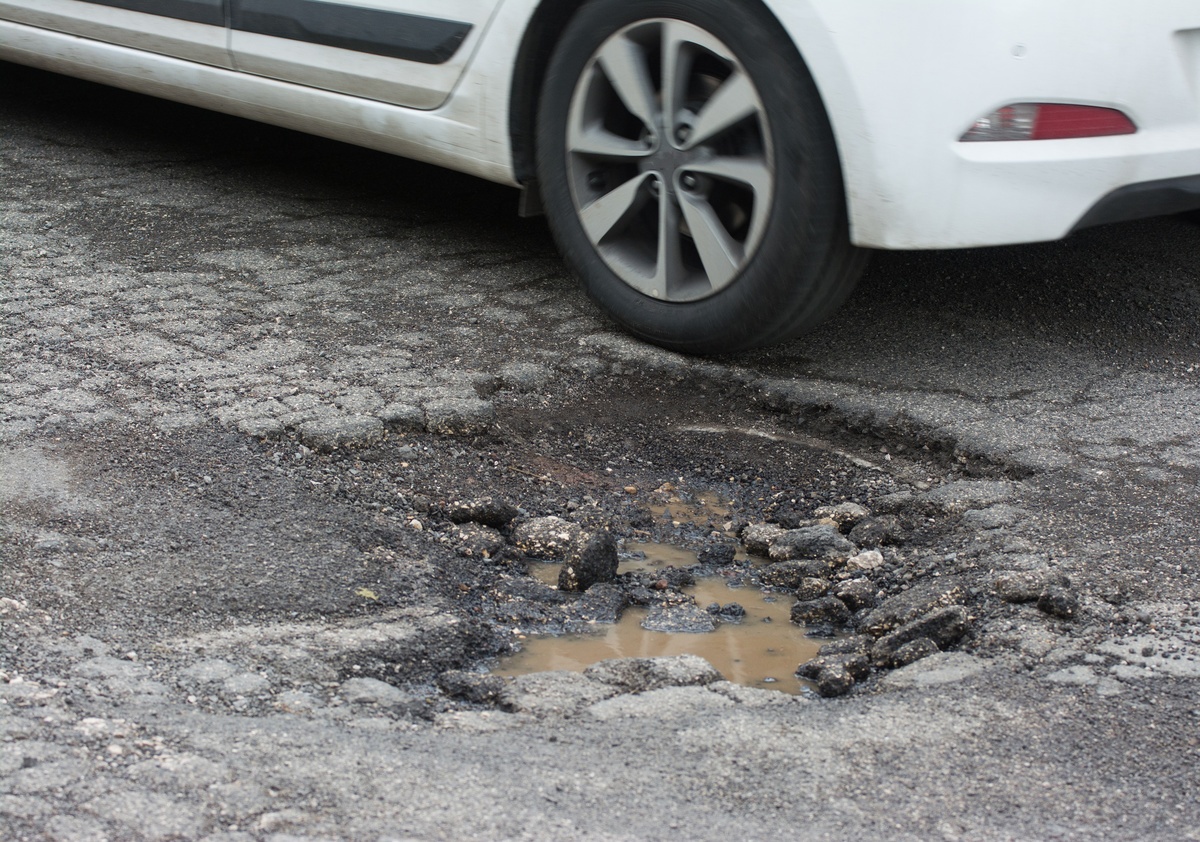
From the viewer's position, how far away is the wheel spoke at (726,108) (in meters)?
2.97

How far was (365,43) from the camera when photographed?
353cm

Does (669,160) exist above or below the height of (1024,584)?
above

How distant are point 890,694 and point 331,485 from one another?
49.7 inches

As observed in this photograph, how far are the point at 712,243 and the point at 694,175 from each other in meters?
0.18

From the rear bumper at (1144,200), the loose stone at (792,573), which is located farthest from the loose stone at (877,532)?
the rear bumper at (1144,200)

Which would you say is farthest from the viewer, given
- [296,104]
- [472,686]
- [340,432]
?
[296,104]

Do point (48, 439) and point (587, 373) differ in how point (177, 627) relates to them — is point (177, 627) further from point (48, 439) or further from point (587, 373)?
point (587, 373)

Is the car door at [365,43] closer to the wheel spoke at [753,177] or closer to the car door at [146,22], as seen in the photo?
the car door at [146,22]

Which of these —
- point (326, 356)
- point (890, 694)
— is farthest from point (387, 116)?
point (890, 694)

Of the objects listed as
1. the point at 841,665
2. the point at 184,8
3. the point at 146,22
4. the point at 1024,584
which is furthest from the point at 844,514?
the point at 146,22

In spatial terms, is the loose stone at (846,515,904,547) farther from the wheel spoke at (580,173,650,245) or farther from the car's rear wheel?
the wheel spoke at (580,173,650,245)

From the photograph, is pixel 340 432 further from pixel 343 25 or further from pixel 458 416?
pixel 343 25

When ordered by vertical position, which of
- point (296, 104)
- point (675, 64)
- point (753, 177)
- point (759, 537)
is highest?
point (675, 64)

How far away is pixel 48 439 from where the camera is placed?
8.95ft
